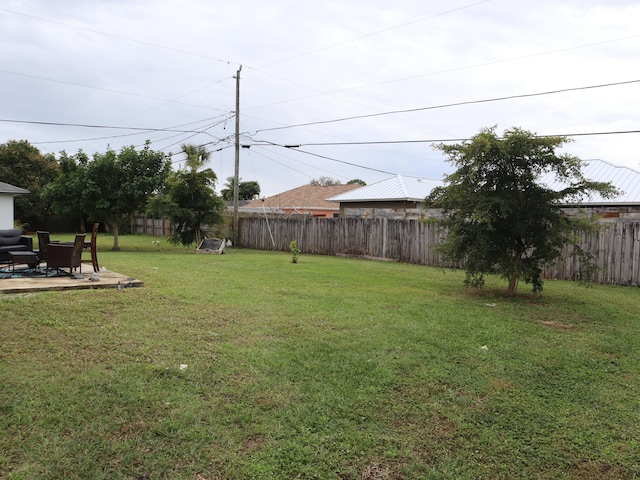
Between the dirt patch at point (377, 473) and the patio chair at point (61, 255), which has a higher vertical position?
the patio chair at point (61, 255)

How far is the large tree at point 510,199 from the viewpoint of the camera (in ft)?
28.0

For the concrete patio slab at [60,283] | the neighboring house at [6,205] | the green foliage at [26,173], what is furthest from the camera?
the green foliage at [26,173]

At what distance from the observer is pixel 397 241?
17422 mm

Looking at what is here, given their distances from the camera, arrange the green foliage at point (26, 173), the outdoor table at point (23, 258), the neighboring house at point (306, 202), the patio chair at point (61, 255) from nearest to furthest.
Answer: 1. the patio chair at point (61, 255)
2. the outdoor table at point (23, 258)
3. the green foliage at point (26, 173)
4. the neighboring house at point (306, 202)

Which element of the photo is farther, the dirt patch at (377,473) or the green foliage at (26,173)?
the green foliage at (26,173)

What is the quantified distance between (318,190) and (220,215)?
964 inches

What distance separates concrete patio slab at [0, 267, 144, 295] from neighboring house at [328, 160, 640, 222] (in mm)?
6034

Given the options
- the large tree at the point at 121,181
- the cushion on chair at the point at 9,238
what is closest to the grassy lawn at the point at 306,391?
the cushion on chair at the point at 9,238

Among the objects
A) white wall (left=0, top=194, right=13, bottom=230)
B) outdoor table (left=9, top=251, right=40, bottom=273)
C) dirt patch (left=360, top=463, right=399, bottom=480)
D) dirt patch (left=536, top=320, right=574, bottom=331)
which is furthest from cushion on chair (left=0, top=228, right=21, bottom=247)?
white wall (left=0, top=194, right=13, bottom=230)

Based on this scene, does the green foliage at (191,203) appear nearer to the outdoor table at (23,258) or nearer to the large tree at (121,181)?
the large tree at (121,181)

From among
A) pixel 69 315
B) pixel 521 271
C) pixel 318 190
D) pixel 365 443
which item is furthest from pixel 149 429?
pixel 318 190

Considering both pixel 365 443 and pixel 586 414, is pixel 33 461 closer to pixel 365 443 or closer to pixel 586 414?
pixel 365 443

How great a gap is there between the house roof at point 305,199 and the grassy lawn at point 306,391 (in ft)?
105

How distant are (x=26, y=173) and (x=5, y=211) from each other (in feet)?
55.5
